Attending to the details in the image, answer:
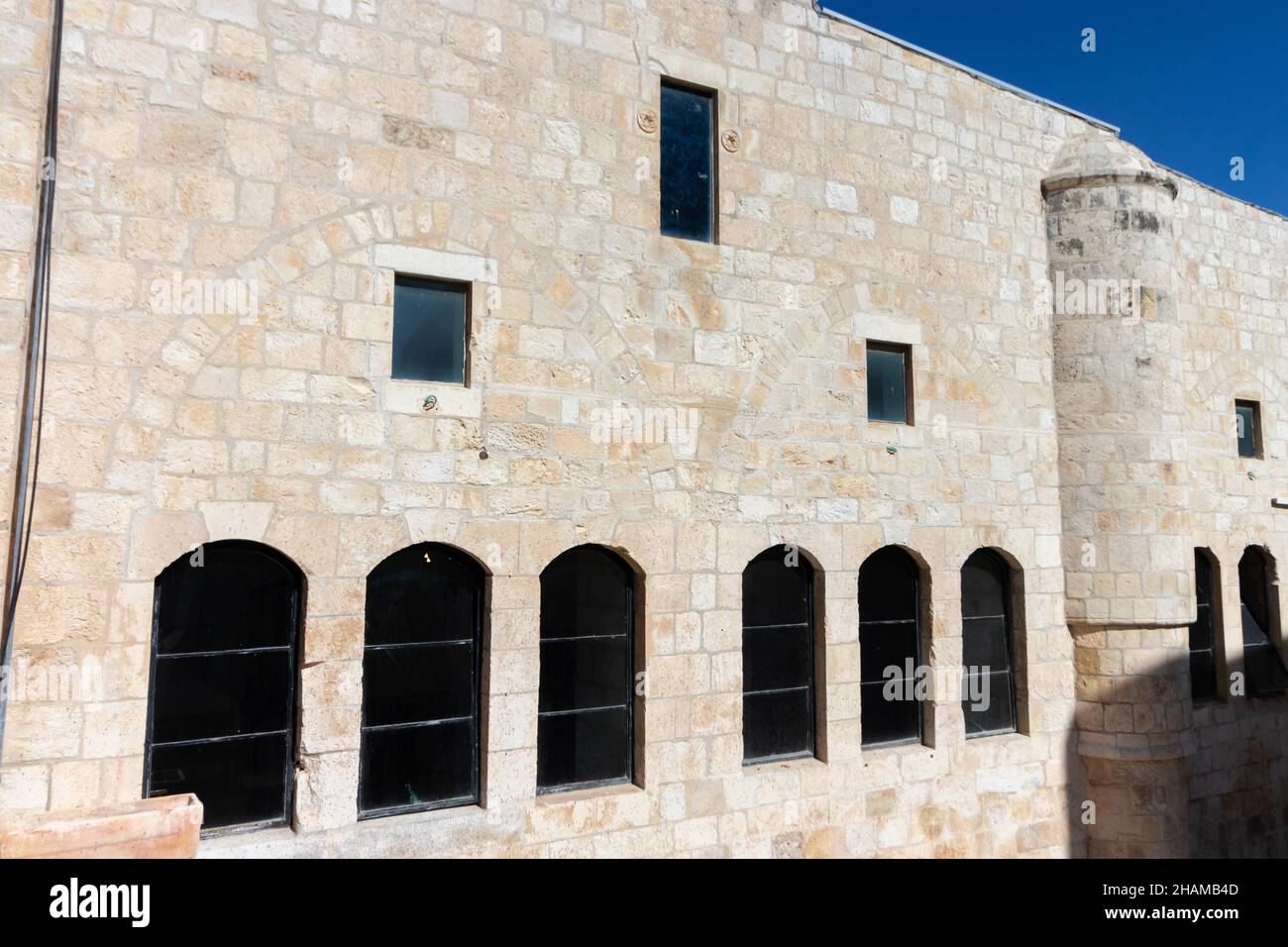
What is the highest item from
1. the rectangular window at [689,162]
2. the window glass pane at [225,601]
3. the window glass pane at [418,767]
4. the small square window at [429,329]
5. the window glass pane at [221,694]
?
the rectangular window at [689,162]

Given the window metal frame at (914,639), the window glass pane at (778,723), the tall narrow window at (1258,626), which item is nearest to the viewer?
the window glass pane at (778,723)

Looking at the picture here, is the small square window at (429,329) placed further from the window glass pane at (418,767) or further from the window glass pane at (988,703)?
the window glass pane at (988,703)

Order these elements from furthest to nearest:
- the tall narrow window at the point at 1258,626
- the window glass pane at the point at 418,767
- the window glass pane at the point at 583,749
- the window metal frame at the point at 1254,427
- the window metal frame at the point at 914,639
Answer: the window metal frame at the point at 1254,427 → the tall narrow window at the point at 1258,626 → the window metal frame at the point at 914,639 → the window glass pane at the point at 583,749 → the window glass pane at the point at 418,767

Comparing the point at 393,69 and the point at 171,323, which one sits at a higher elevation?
the point at 393,69

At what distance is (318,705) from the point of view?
4.95 meters

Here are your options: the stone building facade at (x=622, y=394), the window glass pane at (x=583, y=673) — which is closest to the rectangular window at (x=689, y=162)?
the stone building facade at (x=622, y=394)

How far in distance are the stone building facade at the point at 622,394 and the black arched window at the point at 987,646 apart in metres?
0.15

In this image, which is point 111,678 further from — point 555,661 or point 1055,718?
point 1055,718

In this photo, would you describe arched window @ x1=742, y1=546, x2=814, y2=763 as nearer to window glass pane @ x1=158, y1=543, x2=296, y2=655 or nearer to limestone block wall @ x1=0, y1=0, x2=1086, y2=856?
limestone block wall @ x1=0, y1=0, x2=1086, y2=856

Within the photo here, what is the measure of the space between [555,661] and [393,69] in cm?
361

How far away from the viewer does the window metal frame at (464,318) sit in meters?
5.38

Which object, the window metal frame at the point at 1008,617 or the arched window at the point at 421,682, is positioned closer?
the arched window at the point at 421,682
